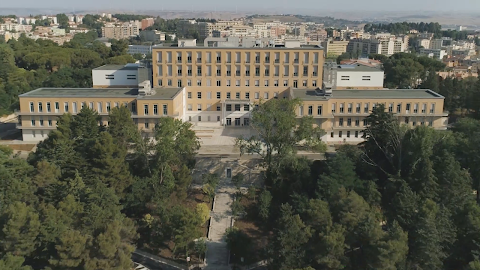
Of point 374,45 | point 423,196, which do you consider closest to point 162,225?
point 423,196

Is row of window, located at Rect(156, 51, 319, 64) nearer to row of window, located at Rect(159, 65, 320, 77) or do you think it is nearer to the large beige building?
the large beige building

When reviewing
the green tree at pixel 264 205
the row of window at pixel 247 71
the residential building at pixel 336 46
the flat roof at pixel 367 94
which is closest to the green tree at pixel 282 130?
the green tree at pixel 264 205

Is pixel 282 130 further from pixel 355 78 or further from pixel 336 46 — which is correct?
pixel 336 46

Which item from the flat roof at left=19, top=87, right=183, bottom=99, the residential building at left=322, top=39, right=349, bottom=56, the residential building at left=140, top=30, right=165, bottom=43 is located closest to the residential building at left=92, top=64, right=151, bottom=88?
the flat roof at left=19, top=87, right=183, bottom=99

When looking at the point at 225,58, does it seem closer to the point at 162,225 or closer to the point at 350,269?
the point at 162,225

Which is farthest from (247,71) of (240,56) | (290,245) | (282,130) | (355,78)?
(290,245)
